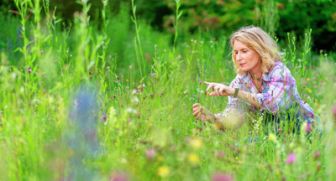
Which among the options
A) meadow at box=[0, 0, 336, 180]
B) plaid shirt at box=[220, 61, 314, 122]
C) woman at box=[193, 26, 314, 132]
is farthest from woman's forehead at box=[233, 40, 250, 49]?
meadow at box=[0, 0, 336, 180]

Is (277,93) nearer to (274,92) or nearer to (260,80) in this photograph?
(274,92)

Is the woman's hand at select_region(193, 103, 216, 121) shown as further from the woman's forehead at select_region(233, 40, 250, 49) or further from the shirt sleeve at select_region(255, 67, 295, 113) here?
the woman's forehead at select_region(233, 40, 250, 49)

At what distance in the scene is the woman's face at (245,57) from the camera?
13.3 feet

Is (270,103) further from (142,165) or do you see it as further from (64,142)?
(64,142)

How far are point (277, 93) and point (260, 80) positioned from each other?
296mm

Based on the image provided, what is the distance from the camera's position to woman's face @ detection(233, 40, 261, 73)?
4.05m

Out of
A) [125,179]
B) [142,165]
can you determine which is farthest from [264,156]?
[125,179]

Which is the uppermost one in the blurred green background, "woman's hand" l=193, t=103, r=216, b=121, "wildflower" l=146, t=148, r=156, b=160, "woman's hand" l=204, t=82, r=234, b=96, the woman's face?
the blurred green background

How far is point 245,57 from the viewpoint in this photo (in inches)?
159

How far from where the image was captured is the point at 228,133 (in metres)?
3.33

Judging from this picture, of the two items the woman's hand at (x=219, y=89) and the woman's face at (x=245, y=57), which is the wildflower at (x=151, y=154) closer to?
the woman's hand at (x=219, y=89)

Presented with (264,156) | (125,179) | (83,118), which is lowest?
(264,156)

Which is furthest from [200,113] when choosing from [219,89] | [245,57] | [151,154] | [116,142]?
[151,154]

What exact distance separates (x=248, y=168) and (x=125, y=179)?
77 centimetres
